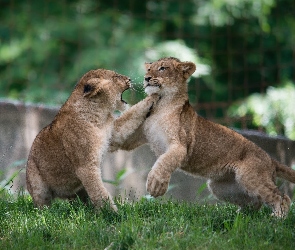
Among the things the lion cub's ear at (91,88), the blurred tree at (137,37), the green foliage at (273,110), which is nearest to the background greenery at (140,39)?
the blurred tree at (137,37)

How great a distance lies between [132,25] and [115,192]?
13.6 feet

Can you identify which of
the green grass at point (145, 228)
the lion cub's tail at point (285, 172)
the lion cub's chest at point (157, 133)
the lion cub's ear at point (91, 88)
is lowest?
the green grass at point (145, 228)

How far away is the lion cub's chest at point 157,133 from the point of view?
675 cm

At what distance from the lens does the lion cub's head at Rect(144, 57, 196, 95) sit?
6824 millimetres

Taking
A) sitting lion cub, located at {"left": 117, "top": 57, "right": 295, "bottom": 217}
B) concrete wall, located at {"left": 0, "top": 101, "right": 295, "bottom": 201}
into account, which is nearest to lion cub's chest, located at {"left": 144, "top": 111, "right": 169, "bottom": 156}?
sitting lion cub, located at {"left": 117, "top": 57, "right": 295, "bottom": 217}

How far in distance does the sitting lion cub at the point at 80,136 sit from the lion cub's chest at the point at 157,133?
2.8 inches

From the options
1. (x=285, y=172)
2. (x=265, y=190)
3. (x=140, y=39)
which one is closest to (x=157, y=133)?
(x=265, y=190)

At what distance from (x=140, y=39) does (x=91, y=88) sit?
15.4 ft

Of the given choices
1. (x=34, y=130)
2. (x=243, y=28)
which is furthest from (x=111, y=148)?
(x=243, y=28)

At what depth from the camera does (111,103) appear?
672cm

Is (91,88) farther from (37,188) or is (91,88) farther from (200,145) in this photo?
(200,145)

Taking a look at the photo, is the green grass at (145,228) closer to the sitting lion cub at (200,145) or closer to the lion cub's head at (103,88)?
the sitting lion cub at (200,145)

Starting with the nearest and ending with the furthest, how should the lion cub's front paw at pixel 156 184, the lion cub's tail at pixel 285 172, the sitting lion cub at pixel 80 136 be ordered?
the lion cub's front paw at pixel 156 184 < the sitting lion cub at pixel 80 136 < the lion cub's tail at pixel 285 172

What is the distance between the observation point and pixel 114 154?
8.37 metres
